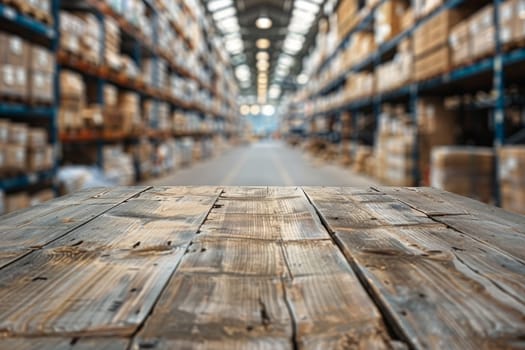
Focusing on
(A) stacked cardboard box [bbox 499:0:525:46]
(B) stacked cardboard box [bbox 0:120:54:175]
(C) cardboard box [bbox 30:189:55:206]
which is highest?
(A) stacked cardboard box [bbox 499:0:525:46]

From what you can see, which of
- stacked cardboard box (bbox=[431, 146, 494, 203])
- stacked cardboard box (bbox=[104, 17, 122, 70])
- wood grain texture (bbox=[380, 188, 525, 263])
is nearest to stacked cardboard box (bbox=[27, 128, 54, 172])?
stacked cardboard box (bbox=[104, 17, 122, 70])

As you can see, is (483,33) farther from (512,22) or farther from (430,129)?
(430,129)

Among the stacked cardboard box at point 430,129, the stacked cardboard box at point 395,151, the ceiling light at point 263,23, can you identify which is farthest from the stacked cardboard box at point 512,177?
the ceiling light at point 263,23

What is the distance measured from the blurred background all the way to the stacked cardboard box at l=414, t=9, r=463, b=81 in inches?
0.8

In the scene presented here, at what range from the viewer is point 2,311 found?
637 mm

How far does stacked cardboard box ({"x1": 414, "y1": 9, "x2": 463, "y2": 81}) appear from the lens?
5.36 metres

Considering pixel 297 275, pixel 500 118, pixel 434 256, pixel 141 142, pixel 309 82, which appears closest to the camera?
pixel 297 275

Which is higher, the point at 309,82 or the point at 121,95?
the point at 309,82

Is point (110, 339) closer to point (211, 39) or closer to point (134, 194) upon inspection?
point (134, 194)

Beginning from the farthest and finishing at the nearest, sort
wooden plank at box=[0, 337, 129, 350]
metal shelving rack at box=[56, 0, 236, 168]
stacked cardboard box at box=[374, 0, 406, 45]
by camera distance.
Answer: stacked cardboard box at box=[374, 0, 406, 45] → metal shelving rack at box=[56, 0, 236, 168] → wooden plank at box=[0, 337, 129, 350]

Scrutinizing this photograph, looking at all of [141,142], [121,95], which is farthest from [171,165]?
[121,95]

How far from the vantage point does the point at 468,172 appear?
483 cm

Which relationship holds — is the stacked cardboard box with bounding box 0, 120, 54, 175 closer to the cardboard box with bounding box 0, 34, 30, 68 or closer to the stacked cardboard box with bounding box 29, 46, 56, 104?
the stacked cardboard box with bounding box 29, 46, 56, 104

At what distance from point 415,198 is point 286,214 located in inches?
22.6
